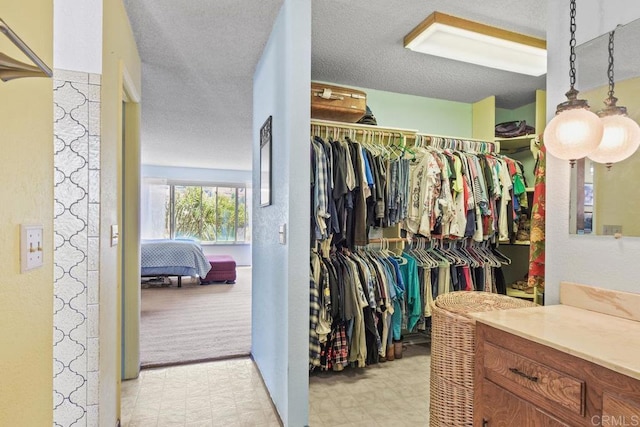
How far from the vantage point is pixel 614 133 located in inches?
49.0

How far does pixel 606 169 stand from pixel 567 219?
0.78 feet

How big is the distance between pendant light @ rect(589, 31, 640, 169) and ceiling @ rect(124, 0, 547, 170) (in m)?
1.04

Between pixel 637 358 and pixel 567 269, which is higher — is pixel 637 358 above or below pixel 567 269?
below

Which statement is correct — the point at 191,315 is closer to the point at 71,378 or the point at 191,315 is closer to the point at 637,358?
the point at 71,378

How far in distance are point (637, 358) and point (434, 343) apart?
93 cm

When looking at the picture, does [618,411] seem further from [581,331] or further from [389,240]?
[389,240]

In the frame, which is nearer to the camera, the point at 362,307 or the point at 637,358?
the point at 637,358

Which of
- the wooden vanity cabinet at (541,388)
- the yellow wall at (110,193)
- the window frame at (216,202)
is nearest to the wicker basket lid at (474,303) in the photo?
the wooden vanity cabinet at (541,388)

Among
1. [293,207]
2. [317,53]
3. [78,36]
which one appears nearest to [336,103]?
[317,53]

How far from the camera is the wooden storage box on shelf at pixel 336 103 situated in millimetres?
2592

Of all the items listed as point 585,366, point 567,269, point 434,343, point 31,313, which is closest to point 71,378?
point 31,313

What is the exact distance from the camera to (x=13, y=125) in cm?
73

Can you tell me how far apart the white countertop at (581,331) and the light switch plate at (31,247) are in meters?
1.35

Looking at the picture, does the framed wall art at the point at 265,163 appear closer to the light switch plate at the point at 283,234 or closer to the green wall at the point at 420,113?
the light switch plate at the point at 283,234
